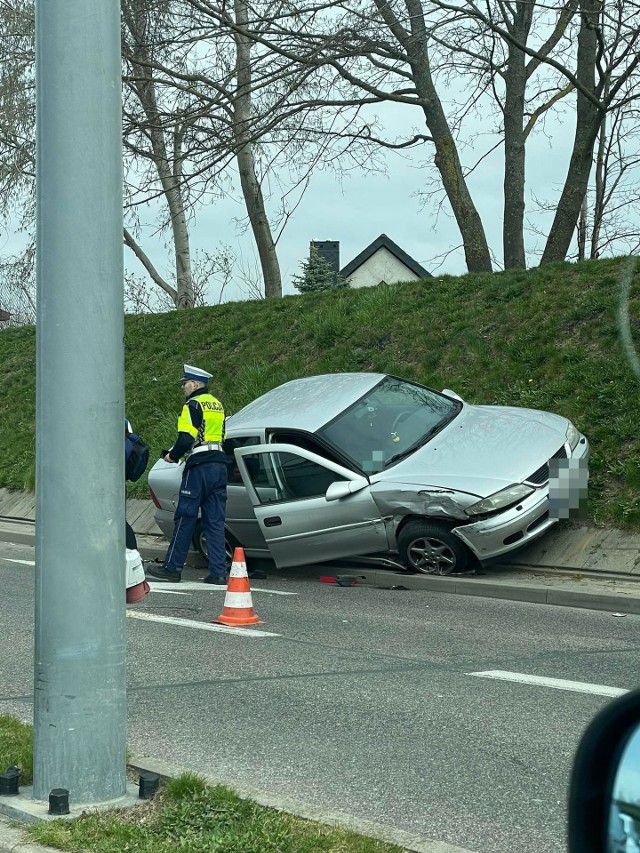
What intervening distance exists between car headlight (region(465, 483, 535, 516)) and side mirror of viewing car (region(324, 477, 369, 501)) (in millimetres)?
1174

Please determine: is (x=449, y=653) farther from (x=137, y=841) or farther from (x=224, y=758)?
(x=137, y=841)

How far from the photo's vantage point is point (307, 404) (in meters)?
12.0

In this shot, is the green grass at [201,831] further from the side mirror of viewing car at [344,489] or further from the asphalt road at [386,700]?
the side mirror of viewing car at [344,489]

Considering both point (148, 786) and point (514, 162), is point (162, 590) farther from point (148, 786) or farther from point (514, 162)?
point (514, 162)

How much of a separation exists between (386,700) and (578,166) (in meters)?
16.0

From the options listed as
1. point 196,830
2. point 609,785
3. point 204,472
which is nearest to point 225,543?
point 204,472

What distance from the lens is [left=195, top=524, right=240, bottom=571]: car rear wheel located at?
11.9m

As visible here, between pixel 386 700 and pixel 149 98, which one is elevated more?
pixel 149 98

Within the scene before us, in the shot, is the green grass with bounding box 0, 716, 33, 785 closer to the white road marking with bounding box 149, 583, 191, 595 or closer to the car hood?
the white road marking with bounding box 149, 583, 191, 595

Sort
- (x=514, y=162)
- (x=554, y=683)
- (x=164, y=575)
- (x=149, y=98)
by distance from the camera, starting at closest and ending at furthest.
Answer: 1. (x=554, y=683)
2. (x=164, y=575)
3. (x=149, y=98)
4. (x=514, y=162)

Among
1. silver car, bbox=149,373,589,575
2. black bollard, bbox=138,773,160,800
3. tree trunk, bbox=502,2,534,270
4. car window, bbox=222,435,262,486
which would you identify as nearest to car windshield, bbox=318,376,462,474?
silver car, bbox=149,373,589,575

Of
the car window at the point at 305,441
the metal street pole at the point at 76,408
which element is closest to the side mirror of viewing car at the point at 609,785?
the metal street pole at the point at 76,408

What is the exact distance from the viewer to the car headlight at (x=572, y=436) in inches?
439

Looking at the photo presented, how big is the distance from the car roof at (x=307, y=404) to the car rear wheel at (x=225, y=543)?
44.2 inches
